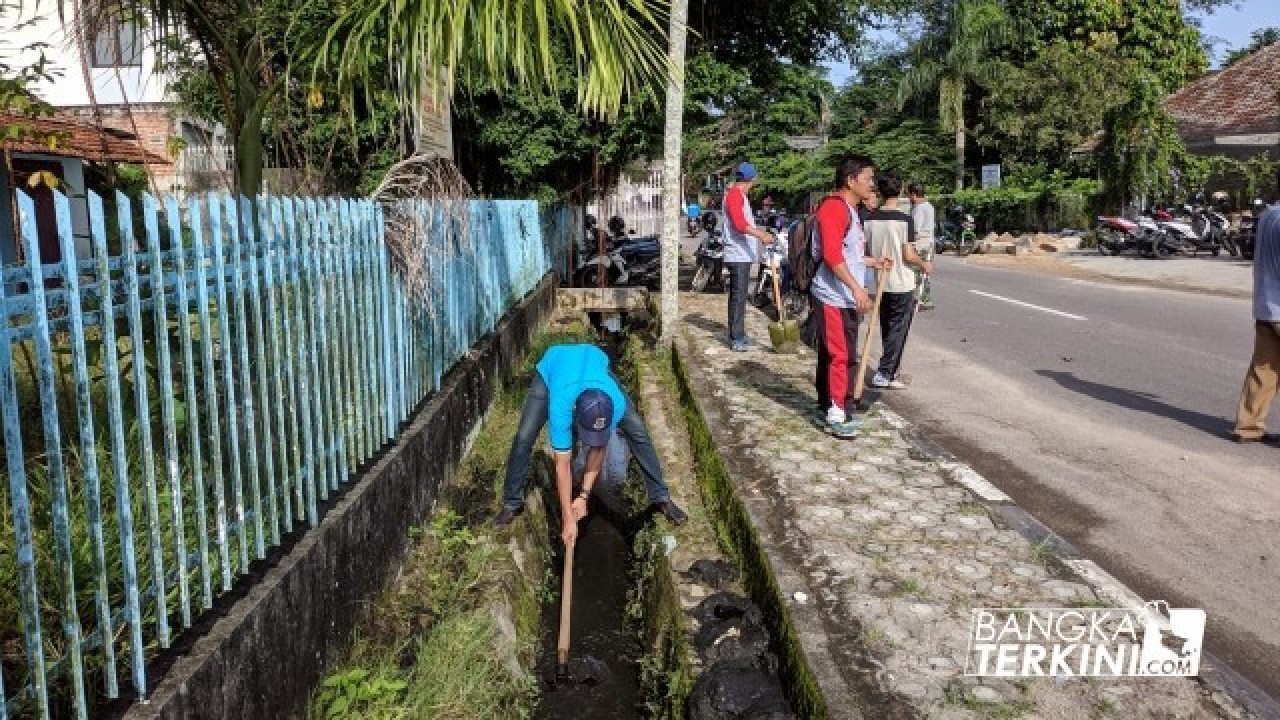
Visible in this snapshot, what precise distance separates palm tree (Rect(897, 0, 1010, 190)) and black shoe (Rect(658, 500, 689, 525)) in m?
30.5

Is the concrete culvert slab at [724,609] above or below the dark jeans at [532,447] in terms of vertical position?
below

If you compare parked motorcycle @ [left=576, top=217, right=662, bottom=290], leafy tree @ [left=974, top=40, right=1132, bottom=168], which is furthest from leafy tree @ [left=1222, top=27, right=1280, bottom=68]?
parked motorcycle @ [left=576, top=217, right=662, bottom=290]

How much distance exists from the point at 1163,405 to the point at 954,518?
142 inches

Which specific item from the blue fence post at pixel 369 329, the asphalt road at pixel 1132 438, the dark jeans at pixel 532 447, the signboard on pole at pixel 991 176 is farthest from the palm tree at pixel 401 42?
the signboard on pole at pixel 991 176

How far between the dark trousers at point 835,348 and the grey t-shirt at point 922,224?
339 cm

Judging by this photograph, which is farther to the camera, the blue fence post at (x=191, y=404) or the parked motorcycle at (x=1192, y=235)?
the parked motorcycle at (x=1192, y=235)

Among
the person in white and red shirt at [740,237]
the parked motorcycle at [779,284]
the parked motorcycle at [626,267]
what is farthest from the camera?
the parked motorcycle at [626,267]

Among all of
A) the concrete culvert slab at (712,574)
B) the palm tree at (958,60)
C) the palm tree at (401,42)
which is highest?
the palm tree at (958,60)

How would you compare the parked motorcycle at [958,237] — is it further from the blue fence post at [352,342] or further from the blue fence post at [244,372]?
the blue fence post at [244,372]

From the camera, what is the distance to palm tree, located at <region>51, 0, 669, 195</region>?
4012 millimetres

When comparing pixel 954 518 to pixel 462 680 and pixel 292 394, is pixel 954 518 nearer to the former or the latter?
pixel 462 680

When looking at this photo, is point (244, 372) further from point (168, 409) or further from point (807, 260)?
point (807, 260)

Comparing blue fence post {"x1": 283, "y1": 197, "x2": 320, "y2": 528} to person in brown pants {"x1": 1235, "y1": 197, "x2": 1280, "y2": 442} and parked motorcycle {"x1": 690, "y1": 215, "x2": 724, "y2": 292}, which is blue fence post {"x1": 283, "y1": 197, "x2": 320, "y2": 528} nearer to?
person in brown pants {"x1": 1235, "y1": 197, "x2": 1280, "y2": 442}

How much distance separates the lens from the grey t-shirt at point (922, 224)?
9.27 metres
